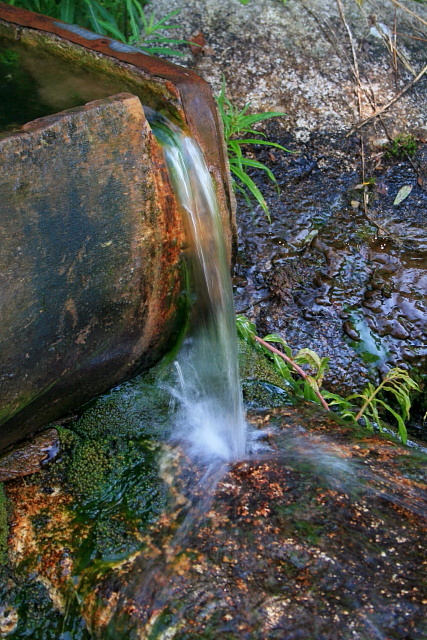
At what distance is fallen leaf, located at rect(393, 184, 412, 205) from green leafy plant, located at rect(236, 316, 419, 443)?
123 centimetres

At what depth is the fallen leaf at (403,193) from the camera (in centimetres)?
352

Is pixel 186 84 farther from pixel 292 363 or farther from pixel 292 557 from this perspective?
pixel 292 557

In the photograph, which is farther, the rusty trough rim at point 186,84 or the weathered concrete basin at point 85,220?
the rusty trough rim at point 186,84

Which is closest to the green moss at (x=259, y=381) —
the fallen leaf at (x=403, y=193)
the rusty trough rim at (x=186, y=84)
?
the rusty trough rim at (x=186, y=84)

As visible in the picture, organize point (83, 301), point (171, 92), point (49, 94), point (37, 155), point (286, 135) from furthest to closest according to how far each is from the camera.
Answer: point (286, 135), point (49, 94), point (171, 92), point (83, 301), point (37, 155)

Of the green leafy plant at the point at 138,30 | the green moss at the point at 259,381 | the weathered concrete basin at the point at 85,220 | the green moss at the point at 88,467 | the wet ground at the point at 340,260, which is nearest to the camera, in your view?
the weathered concrete basin at the point at 85,220

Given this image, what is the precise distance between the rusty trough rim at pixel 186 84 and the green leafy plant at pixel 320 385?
0.47m

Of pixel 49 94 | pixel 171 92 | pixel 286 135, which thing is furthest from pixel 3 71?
pixel 286 135

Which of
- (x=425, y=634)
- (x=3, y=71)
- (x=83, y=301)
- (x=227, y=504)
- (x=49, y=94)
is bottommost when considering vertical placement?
(x=425, y=634)

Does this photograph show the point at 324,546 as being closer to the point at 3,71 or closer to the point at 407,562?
the point at 407,562

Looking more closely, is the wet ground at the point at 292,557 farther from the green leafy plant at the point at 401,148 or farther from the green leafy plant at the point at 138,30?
the green leafy plant at the point at 401,148

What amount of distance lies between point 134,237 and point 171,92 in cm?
51

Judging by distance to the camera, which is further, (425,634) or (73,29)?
(73,29)

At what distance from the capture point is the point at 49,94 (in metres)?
2.29
